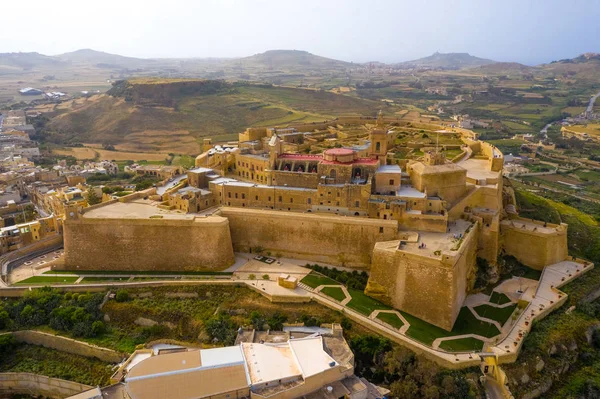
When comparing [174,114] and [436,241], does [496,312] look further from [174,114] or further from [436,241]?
[174,114]

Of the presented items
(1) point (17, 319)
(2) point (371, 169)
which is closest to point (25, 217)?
(1) point (17, 319)

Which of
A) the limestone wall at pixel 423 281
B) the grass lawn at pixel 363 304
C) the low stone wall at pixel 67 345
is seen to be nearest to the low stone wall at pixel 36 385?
the low stone wall at pixel 67 345

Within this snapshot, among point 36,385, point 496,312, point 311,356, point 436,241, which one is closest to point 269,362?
point 311,356

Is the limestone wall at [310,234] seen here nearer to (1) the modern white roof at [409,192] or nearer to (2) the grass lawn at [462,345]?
(1) the modern white roof at [409,192]

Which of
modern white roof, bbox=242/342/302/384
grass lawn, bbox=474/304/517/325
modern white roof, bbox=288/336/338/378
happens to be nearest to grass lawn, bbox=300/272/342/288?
modern white roof, bbox=288/336/338/378

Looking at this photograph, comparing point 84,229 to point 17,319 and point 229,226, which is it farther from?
point 229,226
